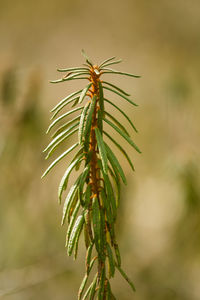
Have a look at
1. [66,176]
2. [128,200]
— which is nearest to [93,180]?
[66,176]

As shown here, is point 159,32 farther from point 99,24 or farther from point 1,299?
point 1,299

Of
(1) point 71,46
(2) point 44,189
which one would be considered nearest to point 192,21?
(1) point 71,46

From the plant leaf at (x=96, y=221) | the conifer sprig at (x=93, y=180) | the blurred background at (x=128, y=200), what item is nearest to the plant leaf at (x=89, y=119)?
the conifer sprig at (x=93, y=180)

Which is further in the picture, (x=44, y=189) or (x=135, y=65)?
(x=135, y=65)

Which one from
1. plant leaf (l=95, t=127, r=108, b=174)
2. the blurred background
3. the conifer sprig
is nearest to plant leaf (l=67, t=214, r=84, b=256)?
the conifer sprig

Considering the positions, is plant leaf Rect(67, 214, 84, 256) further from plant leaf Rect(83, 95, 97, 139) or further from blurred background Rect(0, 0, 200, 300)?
blurred background Rect(0, 0, 200, 300)

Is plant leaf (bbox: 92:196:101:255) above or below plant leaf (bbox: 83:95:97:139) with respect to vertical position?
below

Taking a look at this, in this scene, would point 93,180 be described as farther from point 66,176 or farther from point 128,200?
point 128,200

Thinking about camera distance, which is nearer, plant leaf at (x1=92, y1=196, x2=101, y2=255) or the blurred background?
plant leaf at (x1=92, y1=196, x2=101, y2=255)

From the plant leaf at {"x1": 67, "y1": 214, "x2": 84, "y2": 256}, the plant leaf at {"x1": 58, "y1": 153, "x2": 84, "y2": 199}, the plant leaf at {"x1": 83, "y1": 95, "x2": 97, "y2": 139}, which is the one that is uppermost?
the plant leaf at {"x1": 83, "y1": 95, "x2": 97, "y2": 139}

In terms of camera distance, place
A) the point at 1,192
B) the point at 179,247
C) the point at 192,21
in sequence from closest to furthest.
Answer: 1. the point at 179,247
2. the point at 1,192
3. the point at 192,21

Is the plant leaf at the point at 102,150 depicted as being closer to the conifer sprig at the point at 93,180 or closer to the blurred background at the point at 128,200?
the conifer sprig at the point at 93,180
